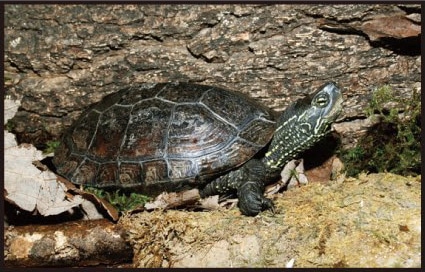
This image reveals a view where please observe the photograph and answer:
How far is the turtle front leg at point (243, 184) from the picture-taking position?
3520 mm

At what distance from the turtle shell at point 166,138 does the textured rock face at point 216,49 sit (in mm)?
226

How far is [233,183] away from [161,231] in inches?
29.9

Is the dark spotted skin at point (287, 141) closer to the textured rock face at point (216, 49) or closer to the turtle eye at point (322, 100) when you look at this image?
the turtle eye at point (322, 100)

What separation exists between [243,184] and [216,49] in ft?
3.96

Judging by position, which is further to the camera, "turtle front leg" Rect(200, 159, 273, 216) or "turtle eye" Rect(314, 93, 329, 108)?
"turtle eye" Rect(314, 93, 329, 108)

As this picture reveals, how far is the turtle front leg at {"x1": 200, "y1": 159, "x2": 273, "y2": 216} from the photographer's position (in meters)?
3.52

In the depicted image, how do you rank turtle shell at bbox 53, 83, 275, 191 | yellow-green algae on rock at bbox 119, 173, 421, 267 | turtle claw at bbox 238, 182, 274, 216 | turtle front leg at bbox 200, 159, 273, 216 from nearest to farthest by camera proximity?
yellow-green algae on rock at bbox 119, 173, 421, 267 < turtle claw at bbox 238, 182, 274, 216 < turtle front leg at bbox 200, 159, 273, 216 < turtle shell at bbox 53, 83, 275, 191

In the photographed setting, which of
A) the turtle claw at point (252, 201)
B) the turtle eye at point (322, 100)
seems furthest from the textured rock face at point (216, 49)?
the turtle claw at point (252, 201)

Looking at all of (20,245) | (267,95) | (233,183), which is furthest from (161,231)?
(267,95)

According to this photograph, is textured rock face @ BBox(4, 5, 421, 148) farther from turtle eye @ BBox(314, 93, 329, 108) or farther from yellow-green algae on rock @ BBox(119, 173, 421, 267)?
yellow-green algae on rock @ BBox(119, 173, 421, 267)

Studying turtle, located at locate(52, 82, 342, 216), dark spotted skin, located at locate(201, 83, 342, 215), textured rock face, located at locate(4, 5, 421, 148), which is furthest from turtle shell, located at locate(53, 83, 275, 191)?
textured rock face, located at locate(4, 5, 421, 148)

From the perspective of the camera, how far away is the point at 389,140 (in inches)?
160

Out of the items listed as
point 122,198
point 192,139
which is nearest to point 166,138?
point 192,139

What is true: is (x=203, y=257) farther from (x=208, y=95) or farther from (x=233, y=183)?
(x=208, y=95)
